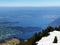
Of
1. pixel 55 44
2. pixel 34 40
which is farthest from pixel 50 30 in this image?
pixel 55 44

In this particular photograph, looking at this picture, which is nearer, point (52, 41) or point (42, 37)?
point (52, 41)

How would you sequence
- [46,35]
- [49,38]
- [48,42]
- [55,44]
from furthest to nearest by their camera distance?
[46,35]
[49,38]
[48,42]
[55,44]

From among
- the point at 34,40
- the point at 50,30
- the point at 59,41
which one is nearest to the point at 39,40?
the point at 34,40

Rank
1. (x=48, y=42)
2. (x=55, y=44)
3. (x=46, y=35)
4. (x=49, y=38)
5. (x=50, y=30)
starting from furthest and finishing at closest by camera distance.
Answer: (x=50, y=30), (x=46, y=35), (x=49, y=38), (x=48, y=42), (x=55, y=44)

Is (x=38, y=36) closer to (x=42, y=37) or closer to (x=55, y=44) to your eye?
(x=42, y=37)

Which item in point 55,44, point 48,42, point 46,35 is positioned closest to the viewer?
point 55,44

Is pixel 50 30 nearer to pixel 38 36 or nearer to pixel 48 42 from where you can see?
pixel 38 36

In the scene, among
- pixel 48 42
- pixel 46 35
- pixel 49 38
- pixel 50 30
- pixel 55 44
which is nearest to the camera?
pixel 55 44

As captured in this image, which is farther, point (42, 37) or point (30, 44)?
point (42, 37)
